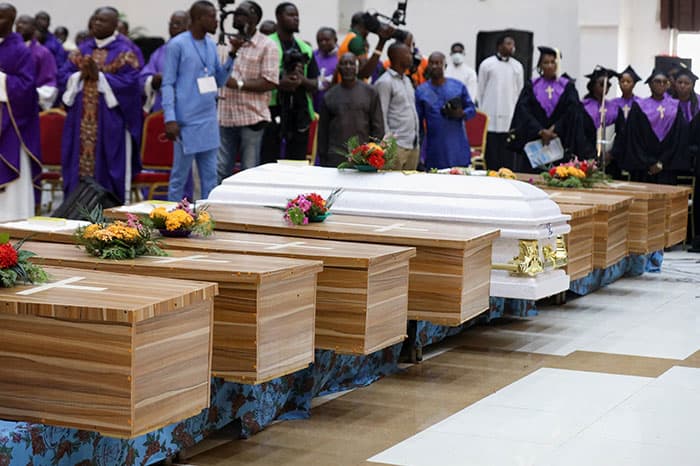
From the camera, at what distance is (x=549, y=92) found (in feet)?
36.4

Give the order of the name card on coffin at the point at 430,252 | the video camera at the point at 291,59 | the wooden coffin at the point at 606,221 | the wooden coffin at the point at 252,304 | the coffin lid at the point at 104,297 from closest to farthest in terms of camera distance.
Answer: the coffin lid at the point at 104,297 → the wooden coffin at the point at 252,304 → the name card on coffin at the point at 430,252 → the wooden coffin at the point at 606,221 → the video camera at the point at 291,59

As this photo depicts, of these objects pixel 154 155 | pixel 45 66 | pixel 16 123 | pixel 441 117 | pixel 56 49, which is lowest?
pixel 154 155

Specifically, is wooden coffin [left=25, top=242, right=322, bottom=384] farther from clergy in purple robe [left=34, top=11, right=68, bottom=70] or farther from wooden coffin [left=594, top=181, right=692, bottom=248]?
clergy in purple robe [left=34, top=11, right=68, bottom=70]

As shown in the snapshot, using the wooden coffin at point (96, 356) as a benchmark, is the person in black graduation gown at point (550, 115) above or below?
above

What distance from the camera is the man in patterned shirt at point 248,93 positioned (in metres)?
9.38

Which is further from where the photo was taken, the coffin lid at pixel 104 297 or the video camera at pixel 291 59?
the video camera at pixel 291 59

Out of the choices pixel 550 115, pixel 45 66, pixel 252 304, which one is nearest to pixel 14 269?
pixel 252 304

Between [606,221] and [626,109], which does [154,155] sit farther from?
[626,109]

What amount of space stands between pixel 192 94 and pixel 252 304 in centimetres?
469

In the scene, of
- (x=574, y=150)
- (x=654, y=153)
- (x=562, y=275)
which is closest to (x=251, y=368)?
(x=562, y=275)

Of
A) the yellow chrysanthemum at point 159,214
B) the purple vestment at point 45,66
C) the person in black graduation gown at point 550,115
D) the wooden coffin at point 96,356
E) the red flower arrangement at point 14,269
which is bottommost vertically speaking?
the wooden coffin at point 96,356

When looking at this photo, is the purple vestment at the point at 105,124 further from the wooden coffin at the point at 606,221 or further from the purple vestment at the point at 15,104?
the wooden coffin at the point at 606,221

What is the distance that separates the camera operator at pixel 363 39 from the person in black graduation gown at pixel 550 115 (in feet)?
3.82

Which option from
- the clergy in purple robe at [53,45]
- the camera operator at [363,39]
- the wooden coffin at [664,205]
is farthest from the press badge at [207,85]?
the clergy in purple robe at [53,45]
